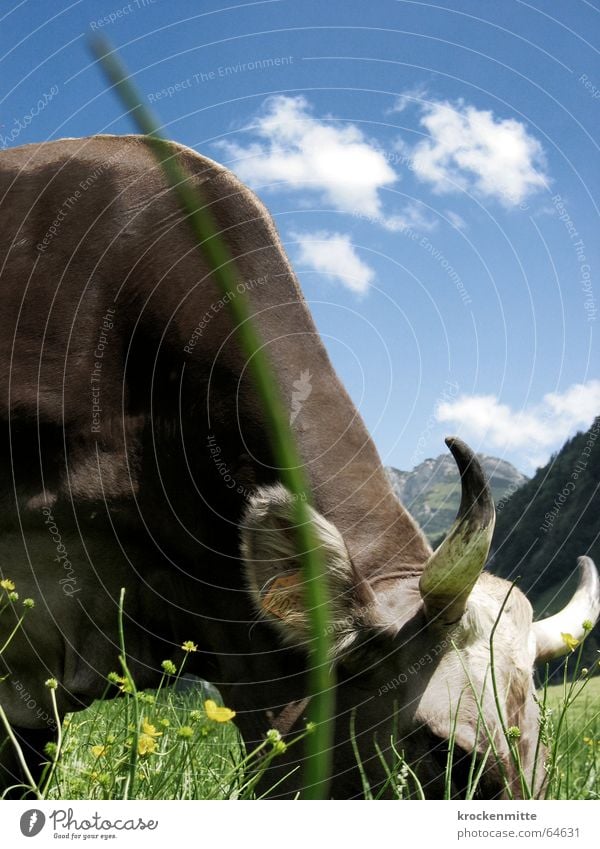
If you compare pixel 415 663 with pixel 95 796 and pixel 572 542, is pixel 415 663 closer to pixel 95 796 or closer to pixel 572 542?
pixel 95 796

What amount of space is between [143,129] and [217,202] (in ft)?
5.74

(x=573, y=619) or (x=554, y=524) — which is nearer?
(x=573, y=619)

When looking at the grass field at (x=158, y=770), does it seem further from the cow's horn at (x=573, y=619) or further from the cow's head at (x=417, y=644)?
the cow's horn at (x=573, y=619)

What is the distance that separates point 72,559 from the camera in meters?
4.28

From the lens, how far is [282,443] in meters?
4.22

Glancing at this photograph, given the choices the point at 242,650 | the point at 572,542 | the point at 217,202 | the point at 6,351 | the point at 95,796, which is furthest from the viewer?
the point at 572,542

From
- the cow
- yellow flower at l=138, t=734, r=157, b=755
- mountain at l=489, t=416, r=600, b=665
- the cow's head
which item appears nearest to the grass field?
yellow flower at l=138, t=734, r=157, b=755

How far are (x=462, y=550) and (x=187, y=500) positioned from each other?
1.43 meters

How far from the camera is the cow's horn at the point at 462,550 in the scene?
3391 mm

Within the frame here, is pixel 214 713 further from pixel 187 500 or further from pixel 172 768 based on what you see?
pixel 187 500

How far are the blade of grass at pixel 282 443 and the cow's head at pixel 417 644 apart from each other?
0.16 feet

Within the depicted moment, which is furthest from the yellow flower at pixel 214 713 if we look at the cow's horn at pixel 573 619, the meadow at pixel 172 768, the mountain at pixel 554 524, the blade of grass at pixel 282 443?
the mountain at pixel 554 524

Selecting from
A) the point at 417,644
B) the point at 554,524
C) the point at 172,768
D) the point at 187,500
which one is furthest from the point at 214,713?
the point at 554,524

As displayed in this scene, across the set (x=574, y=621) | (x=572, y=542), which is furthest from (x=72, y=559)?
(x=572, y=542)
